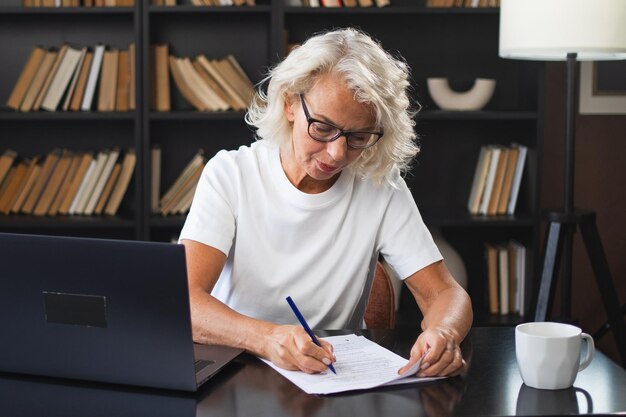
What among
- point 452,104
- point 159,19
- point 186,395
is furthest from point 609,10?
point 186,395

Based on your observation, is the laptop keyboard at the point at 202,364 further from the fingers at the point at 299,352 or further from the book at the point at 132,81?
the book at the point at 132,81

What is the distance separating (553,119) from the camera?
3902 mm

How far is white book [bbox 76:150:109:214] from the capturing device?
3639 mm

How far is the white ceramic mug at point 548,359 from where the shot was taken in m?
1.40

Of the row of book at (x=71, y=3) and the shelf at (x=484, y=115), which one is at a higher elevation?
the row of book at (x=71, y=3)

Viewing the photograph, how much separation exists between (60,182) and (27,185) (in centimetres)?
13

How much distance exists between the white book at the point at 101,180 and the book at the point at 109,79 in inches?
7.3

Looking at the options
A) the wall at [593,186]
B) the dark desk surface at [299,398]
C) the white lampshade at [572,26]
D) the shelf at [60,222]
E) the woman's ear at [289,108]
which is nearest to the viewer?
the dark desk surface at [299,398]

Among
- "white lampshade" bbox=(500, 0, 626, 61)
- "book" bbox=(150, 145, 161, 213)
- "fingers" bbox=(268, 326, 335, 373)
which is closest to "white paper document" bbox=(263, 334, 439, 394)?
"fingers" bbox=(268, 326, 335, 373)

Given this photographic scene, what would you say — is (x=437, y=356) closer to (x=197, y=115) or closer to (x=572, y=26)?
(x=572, y=26)

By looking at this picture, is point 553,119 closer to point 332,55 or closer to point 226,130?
point 226,130

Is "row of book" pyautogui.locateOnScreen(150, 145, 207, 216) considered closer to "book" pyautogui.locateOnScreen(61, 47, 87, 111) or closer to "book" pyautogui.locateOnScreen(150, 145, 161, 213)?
"book" pyautogui.locateOnScreen(150, 145, 161, 213)


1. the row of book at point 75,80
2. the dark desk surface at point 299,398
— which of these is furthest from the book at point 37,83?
the dark desk surface at point 299,398

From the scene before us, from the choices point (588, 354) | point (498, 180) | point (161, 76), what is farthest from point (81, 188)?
point (588, 354)
